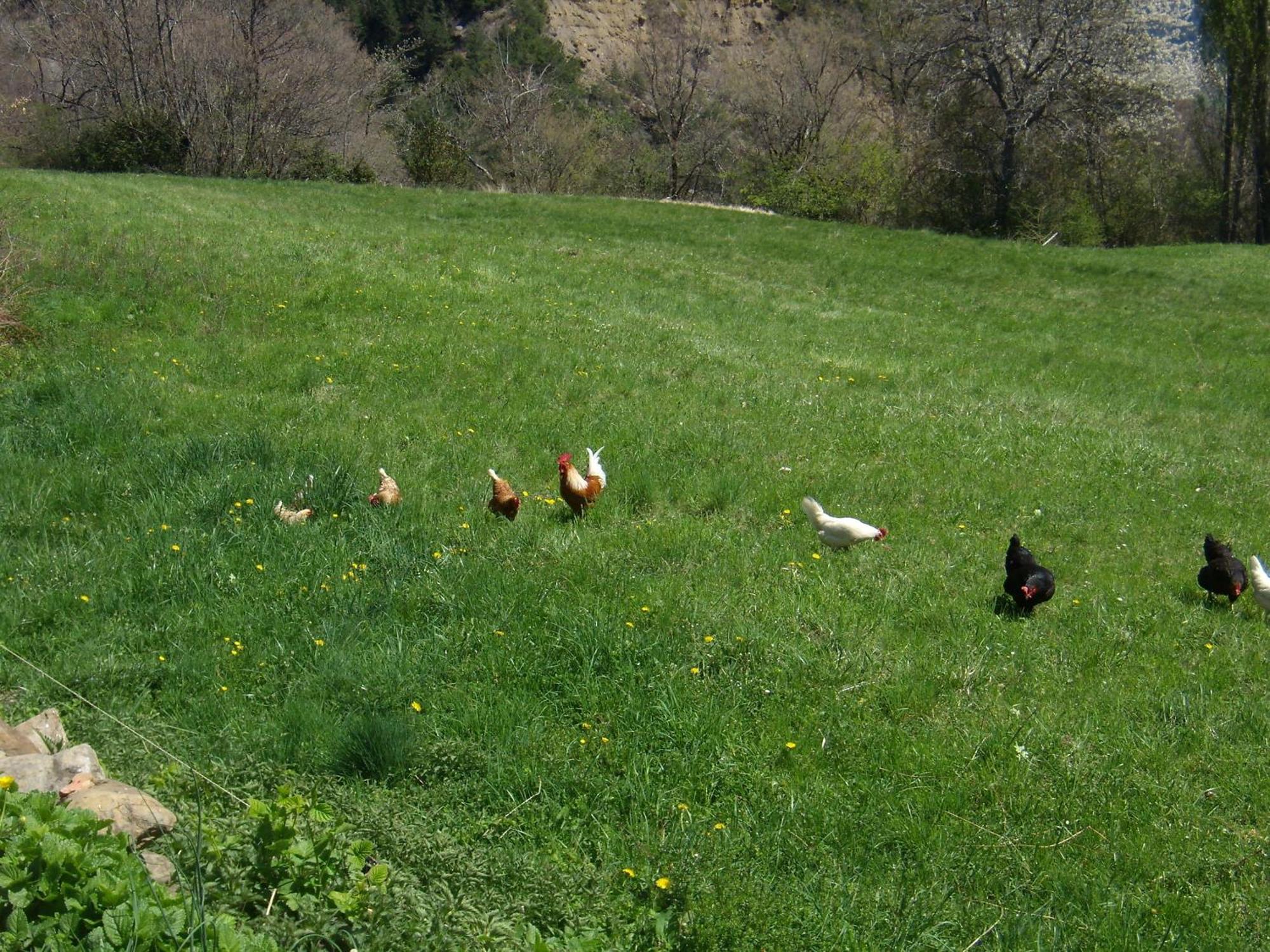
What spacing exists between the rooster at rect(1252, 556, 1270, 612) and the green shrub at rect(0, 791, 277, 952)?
6.26 meters

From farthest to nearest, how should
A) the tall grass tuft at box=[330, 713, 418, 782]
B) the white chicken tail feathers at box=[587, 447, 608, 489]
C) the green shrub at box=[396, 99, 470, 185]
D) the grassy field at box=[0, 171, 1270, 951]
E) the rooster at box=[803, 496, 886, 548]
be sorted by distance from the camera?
the green shrub at box=[396, 99, 470, 185] < the white chicken tail feathers at box=[587, 447, 608, 489] < the rooster at box=[803, 496, 886, 548] < the tall grass tuft at box=[330, 713, 418, 782] < the grassy field at box=[0, 171, 1270, 951]

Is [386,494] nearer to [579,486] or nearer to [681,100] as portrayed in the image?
[579,486]

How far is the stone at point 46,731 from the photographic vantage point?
427 cm

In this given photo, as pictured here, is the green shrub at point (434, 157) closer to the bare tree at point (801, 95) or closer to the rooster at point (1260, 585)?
the bare tree at point (801, 95)

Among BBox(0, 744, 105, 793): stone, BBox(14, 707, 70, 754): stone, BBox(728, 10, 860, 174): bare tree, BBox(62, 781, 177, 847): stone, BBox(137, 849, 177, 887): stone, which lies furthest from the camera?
BBox(728, 10, 860, 174): bare tree

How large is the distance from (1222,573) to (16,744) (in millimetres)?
6792

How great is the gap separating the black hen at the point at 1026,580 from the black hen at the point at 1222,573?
50.4 inches

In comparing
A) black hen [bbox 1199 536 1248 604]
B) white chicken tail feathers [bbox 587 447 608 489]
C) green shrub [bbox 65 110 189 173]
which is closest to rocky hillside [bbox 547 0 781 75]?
green shrub [bbox 65 110 189 173]

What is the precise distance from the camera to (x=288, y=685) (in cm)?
503

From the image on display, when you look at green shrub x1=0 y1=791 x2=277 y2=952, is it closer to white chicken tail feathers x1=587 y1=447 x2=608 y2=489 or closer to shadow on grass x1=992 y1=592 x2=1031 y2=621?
shadow on grass x1=992 y1=592 x2=1031 y2=621

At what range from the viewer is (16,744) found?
409cm

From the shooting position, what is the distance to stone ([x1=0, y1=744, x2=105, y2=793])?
3.64 metres

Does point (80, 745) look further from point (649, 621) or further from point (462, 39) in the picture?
point (462, 39)

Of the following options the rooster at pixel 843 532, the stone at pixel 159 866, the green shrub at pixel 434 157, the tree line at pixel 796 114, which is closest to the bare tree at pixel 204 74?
the tree line at pixel 796 114
